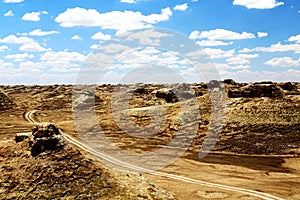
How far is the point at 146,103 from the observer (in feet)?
224

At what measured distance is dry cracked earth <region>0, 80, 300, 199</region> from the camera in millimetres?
17969

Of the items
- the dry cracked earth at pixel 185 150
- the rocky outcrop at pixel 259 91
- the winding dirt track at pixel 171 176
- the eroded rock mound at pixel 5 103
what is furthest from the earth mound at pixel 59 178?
the eroded rock mound at pixel 5 103

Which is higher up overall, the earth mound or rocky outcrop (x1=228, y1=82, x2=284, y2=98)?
rocky outcrop (x1=228, y1=82, x2=284, y2=98)

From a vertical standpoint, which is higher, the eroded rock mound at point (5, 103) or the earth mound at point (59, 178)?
the eroded rock mound at point (5, 103)

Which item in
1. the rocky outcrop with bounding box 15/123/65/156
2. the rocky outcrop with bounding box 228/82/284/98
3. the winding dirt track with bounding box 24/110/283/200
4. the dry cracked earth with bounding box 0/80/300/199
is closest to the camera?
the dry cracked earth with bounding box 0/80/300/199

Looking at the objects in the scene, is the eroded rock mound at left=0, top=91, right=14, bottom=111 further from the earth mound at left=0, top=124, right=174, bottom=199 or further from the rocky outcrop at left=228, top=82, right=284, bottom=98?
the earth mound at left=0, top=124, right=174, bottom=199

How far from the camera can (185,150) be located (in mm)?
39219

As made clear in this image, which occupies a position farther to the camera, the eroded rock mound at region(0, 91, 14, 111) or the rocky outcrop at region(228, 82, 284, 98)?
the eroded rock mound at region(0, 91, 14, 111)

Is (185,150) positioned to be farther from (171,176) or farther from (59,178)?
(59,178)

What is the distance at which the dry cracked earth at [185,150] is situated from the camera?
18.0m

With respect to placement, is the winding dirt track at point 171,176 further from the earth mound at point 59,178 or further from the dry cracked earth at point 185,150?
the earth mound at point 59,178

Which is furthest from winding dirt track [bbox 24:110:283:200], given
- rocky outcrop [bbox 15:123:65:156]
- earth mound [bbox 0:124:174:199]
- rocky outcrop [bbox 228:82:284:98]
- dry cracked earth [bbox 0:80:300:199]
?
rocky outcrop [bbox 228:82:284:98]

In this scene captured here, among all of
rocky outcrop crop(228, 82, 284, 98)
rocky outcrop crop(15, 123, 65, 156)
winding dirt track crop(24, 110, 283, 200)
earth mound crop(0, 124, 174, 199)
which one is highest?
rocky outcrop crop(228, 82, 284, 98)

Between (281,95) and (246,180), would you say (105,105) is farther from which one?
(246,180)
